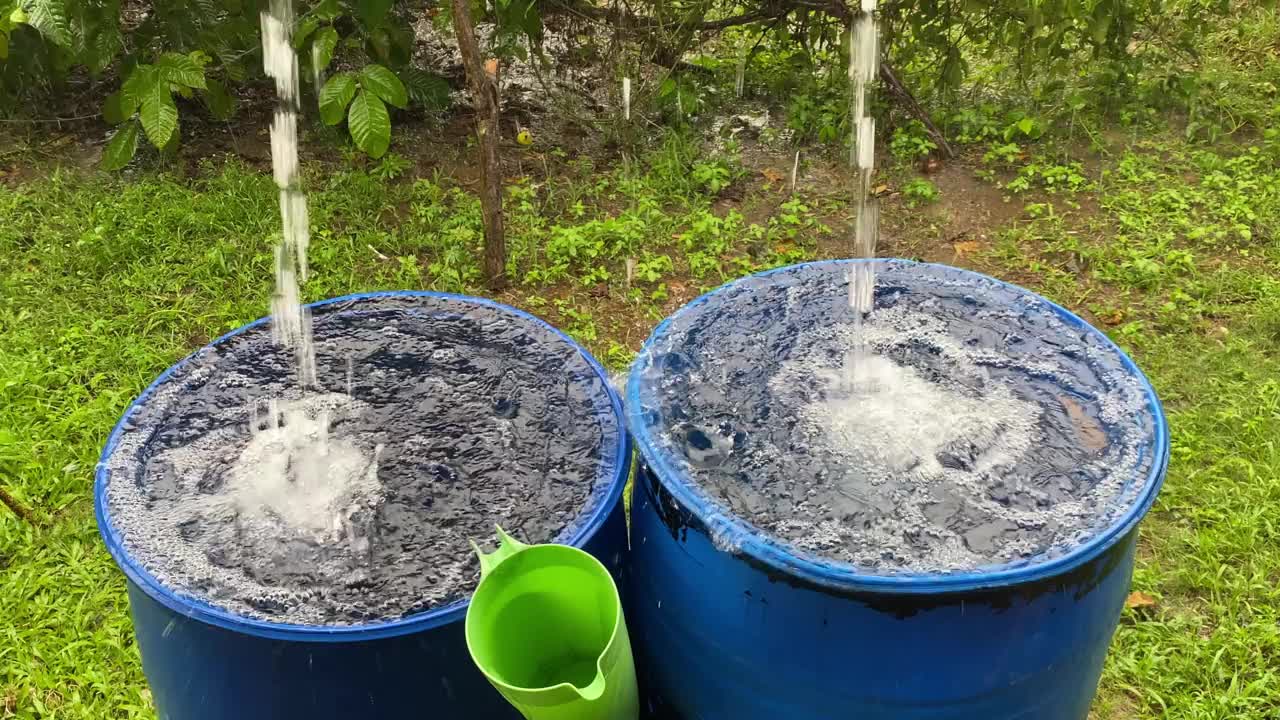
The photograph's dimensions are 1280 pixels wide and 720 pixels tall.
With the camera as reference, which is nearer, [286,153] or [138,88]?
[138,88]

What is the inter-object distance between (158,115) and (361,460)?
7.44ft

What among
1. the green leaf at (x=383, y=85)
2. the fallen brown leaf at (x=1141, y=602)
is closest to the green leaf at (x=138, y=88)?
the green leaf at (x=383, y=85)

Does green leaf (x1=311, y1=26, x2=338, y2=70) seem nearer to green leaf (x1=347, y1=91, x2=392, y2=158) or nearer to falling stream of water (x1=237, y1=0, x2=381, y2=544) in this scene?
green leaf (x1=347, y1=91, x2=392, y2=158)

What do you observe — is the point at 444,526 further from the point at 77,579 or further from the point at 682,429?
the point at 77,579

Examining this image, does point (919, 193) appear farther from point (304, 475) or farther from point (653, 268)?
point (304, 475)

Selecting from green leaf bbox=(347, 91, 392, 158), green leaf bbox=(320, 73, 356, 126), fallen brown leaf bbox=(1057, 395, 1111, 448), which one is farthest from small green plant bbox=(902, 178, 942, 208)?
fallen brown leaf bbox=(1057, 395, 1111, 448)

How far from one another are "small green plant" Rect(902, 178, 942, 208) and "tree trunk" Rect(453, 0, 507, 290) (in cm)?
166

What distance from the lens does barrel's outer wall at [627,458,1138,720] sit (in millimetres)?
1359

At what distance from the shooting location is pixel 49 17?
10.2ft

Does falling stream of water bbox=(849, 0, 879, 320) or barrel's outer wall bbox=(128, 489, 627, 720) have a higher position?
falling stream of water bbox=(849, 0, 879, 320)

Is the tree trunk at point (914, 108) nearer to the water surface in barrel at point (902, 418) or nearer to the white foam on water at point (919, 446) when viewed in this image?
the water surface in barrel at point (902, 418)

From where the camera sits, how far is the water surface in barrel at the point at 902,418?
1453 millimetres

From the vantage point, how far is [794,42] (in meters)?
4.58

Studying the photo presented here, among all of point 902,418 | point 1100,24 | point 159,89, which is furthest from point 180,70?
point 1100,24
